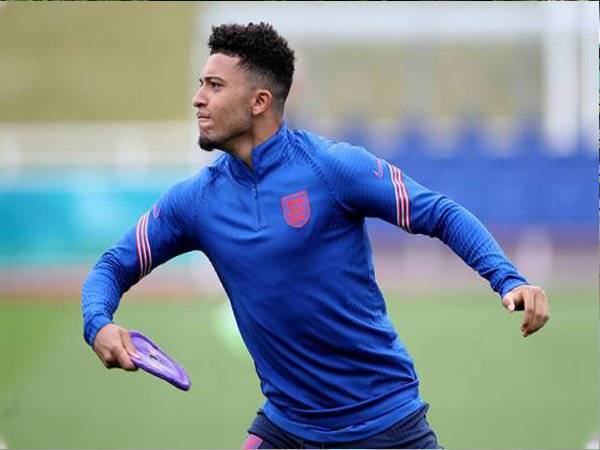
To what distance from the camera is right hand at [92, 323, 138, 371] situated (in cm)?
476

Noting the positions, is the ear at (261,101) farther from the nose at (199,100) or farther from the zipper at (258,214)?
the zipper at (258,214)

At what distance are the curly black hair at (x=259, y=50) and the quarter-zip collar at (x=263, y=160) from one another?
0.72 ft

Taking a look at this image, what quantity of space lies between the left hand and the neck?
1136mm

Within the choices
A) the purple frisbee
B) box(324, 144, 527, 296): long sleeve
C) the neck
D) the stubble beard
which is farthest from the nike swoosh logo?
the purple frisbee

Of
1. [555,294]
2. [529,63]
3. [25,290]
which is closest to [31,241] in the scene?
[25,290]

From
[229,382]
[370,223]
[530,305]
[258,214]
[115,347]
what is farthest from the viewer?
[370,223]

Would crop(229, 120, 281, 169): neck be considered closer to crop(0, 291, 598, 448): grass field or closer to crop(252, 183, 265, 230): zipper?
crop(252, 183, 265, 230): zipper

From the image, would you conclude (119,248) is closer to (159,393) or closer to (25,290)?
(159,393)

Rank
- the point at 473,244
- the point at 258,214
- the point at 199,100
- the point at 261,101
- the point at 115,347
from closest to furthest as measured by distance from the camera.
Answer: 1. the point at 115,347
2. the point at 473,244
3. the point at 258,214
4. the point at 199,100
5. the point at 261,101

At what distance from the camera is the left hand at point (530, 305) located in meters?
4.59

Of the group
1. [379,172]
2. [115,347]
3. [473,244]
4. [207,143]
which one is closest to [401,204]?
[379,172]

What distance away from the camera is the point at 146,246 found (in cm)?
520

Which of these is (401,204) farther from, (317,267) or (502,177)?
(502,177)

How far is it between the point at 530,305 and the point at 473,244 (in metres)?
0.39
